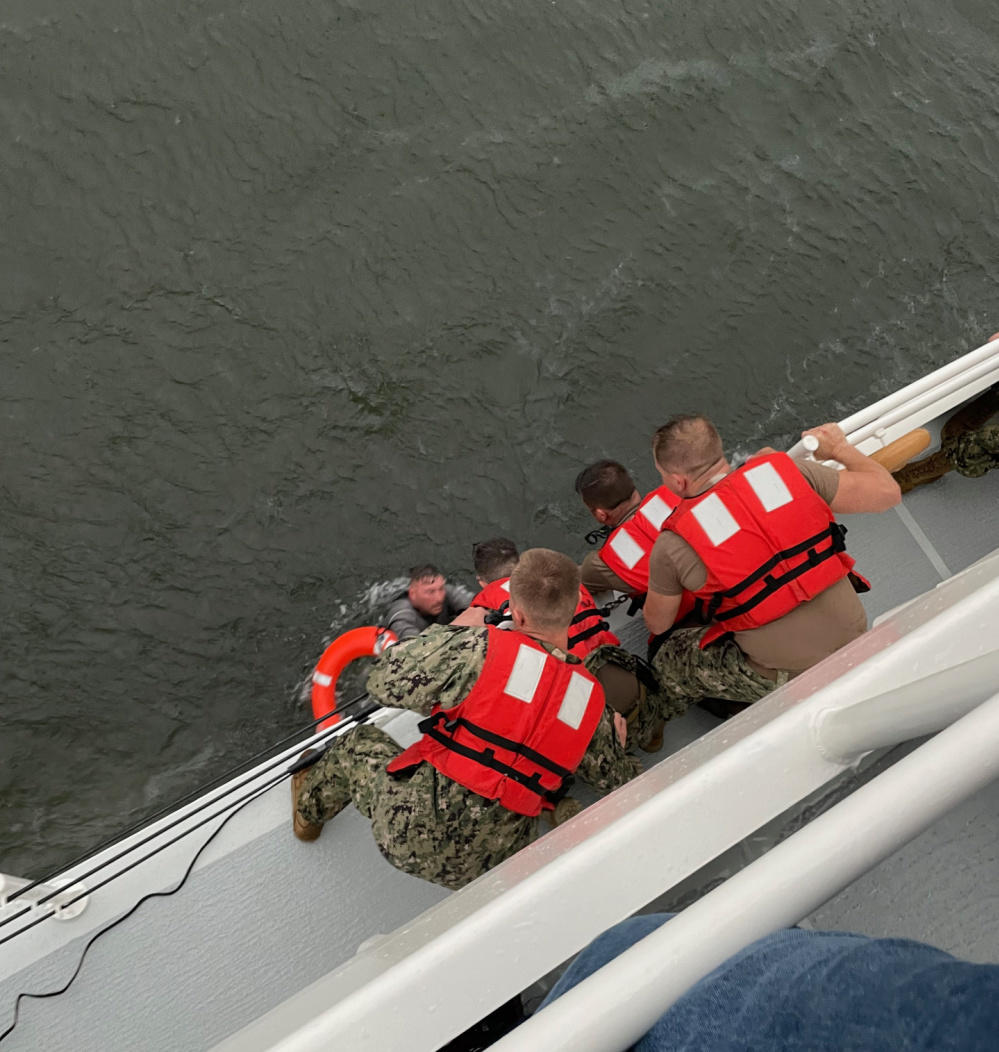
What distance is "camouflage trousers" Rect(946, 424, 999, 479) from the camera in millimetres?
3775

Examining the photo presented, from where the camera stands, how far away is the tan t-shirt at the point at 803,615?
283 centimetres

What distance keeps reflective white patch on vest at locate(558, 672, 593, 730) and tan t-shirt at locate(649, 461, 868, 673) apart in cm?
52

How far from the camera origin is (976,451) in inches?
150

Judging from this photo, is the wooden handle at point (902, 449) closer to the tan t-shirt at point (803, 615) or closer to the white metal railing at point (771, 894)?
the tan t-shirt at point (803, 615)

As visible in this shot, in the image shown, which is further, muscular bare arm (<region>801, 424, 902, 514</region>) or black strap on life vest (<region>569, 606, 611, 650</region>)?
black strap on life vest (<region>569, 606, 611, 650</region>)

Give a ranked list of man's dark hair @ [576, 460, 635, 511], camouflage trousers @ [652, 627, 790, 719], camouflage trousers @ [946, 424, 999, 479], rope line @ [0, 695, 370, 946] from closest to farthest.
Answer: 1. rope line @ [0, 695, 370, 946]
2. camouflage trousers @ [652, 627, 790, 719]
3. man's dark hair @ [576, 460, 635, 511]
4. camouflage trousers @ [946, 424, 999, 479]

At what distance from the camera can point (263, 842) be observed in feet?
9.89

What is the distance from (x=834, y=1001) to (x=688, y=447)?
2.19m

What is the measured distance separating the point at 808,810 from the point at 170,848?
6.53 feet

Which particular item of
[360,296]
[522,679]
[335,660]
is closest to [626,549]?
[522,679]

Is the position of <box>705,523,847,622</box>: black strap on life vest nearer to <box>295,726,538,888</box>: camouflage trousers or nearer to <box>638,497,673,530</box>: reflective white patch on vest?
<box>638,497,673,530</box>: reflective white patch on vest

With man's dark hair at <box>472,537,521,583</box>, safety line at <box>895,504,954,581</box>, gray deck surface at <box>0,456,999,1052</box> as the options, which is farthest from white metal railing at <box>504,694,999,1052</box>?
safety line at <box>895,504,954,581</box>

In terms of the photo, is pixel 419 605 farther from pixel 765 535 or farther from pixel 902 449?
pixel 902 449

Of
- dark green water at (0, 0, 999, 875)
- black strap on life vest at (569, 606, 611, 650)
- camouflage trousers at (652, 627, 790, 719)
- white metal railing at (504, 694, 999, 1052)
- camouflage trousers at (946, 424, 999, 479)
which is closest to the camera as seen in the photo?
white metal railing at (504, 694, 999, 1052)
